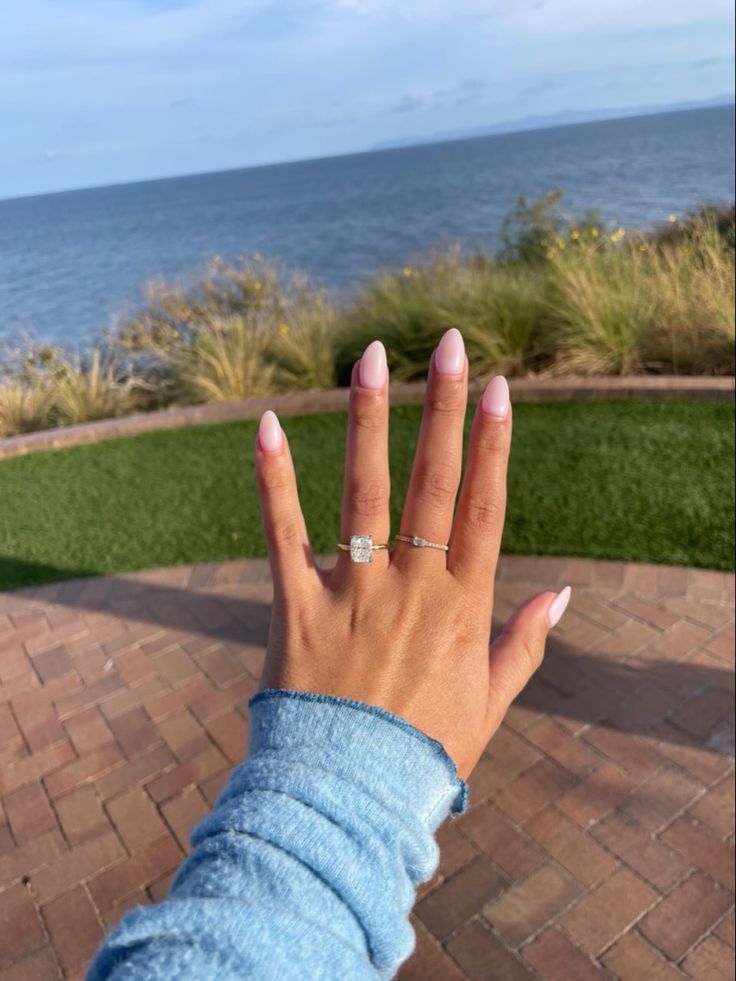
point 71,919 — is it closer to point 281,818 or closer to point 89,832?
point 89,832

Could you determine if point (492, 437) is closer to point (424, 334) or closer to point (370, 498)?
point (370, 498)

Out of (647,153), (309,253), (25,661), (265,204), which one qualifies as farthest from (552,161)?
(25,661)

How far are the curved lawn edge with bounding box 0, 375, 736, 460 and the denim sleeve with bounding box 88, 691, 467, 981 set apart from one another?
564 centimetres

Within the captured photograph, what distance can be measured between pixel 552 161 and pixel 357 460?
91.7 metres

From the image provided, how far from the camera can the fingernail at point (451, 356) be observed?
1089mm

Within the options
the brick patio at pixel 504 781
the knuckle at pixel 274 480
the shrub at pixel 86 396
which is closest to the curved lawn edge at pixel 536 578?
the brick patio at pixel 504 781

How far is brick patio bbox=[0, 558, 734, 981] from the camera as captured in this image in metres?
2.10

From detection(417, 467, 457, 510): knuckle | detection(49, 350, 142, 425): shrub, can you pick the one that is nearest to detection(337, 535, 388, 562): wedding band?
detection(417, 467, 457, 510): knuckle

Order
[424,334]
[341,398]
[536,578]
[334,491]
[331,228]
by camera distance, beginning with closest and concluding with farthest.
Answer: [536,578] → [334,491] → [341,398] → [424,334] → [331,228]

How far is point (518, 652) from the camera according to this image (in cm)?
117

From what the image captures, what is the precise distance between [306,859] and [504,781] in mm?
2042

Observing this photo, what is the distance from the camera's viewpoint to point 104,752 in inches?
116

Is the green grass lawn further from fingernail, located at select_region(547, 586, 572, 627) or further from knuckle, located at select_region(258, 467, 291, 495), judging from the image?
knuckle, located at select_region(258, 467, 291, 495)

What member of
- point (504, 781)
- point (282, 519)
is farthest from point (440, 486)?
point (504, 781)
